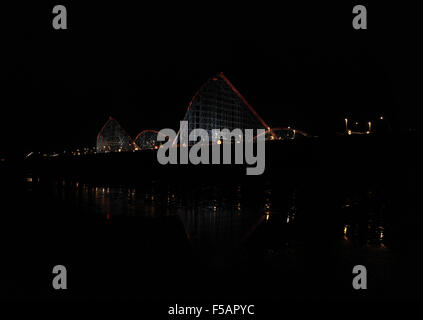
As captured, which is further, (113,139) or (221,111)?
(113,139)

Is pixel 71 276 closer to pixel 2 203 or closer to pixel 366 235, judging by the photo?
pixel 366 235

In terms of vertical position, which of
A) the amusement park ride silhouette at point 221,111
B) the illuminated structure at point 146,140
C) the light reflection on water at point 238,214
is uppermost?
the amusement park ride silhouette at point 221,111

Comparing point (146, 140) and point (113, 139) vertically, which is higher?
point (113, 139)

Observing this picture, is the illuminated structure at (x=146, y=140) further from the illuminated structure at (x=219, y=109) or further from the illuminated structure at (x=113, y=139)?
the illuminated structure at (x=219, y=109)

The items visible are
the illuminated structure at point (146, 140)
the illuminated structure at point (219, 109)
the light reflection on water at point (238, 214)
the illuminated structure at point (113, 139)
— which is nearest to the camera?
the light reflection on water at point (238, 214)

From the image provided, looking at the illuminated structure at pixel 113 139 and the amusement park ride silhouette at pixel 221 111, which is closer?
the amusement park ride silhouette at pixel 221 111

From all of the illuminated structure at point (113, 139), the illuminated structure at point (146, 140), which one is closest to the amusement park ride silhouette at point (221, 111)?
the illuminated structure at point (146, 140)

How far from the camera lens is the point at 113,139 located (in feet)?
275

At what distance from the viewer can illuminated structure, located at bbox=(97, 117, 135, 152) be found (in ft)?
259

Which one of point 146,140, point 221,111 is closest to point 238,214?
point 221,111

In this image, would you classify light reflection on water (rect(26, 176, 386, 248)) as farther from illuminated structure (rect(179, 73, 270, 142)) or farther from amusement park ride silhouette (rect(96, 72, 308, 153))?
illuminated structure (rect(179, 73, 270, 142))

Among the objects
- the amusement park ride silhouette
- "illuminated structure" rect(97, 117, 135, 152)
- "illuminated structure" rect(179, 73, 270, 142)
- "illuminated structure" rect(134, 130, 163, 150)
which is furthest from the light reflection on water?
"illuminated structure" rect(97, 117, 135, 152)

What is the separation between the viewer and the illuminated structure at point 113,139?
79.0 m

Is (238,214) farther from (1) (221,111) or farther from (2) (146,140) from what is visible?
(2) (146,140)
